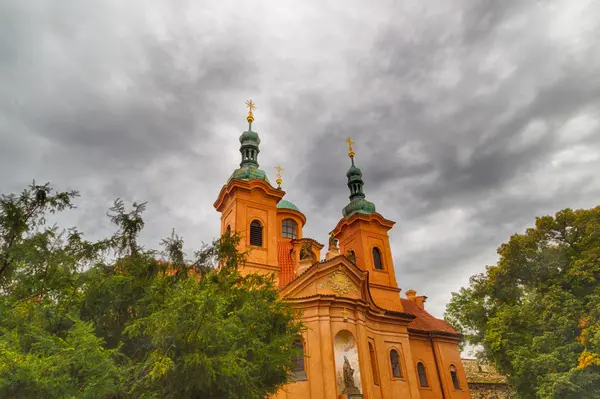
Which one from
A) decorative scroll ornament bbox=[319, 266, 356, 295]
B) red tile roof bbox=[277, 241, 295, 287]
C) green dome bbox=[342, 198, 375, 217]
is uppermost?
green dome bbox=[342, 198, 375, 217]

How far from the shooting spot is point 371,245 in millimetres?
25516

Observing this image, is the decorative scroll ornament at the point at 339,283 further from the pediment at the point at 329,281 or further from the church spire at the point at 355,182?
the church spire at the point at 355,182

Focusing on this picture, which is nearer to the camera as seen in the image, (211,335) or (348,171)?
(211,335)

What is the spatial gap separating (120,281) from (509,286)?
2005 centimetres

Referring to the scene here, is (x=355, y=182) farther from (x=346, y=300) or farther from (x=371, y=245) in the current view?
(x=346, y=300)

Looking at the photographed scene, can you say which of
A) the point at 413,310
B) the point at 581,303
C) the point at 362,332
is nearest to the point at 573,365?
the point at 581,303

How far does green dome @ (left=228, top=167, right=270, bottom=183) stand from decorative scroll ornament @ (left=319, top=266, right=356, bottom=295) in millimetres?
7225

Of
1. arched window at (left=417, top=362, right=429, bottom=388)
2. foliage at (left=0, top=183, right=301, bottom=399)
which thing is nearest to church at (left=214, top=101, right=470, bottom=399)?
arched window at (left=417, top=362, right=429, bottom=388)

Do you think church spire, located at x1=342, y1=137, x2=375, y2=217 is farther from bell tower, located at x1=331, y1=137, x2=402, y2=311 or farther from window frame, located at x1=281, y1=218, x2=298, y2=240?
window frame, located at x1=281, y1=218, x2=298, y2=240

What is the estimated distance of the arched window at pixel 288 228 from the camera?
2677 cm

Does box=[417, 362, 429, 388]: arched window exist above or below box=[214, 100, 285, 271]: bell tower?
below

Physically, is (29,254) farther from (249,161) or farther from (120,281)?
(249,161)

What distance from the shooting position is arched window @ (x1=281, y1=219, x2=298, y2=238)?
87.8ft

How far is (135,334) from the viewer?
8.19 meters
